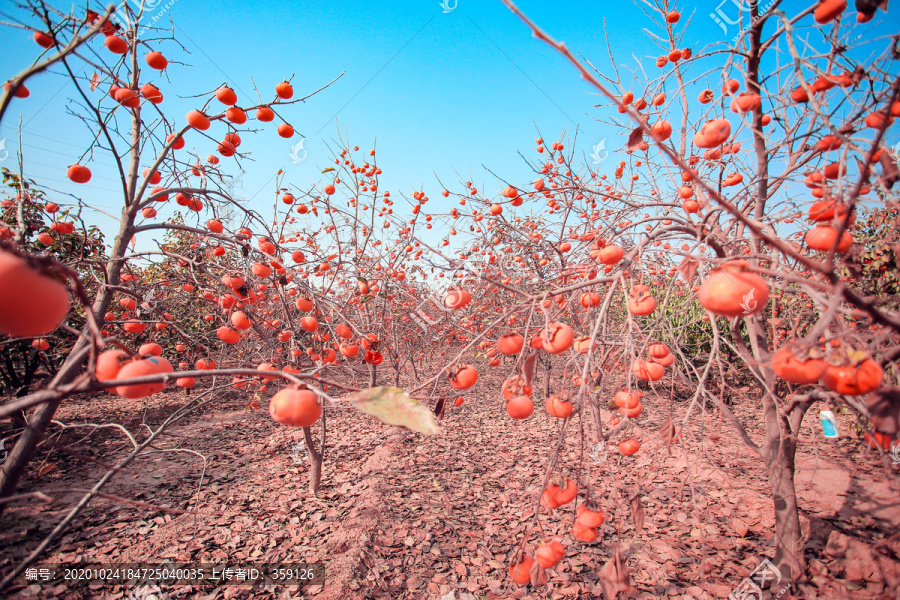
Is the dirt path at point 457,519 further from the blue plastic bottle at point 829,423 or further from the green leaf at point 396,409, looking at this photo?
the green leaf at point 396,409

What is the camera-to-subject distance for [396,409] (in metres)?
0.87

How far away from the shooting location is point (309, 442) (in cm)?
332

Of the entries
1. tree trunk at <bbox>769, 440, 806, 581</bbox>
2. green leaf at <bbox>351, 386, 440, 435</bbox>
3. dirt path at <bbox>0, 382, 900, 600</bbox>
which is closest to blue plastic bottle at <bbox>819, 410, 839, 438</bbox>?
dirt path at <bbox>0, 382, 900, 600</bbox>

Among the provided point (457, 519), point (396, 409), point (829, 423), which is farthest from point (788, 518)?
point (396, 409)

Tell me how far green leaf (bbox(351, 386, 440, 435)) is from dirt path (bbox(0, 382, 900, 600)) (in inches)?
41.4

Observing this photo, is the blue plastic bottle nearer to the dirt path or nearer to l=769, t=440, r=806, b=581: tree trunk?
the dirt path

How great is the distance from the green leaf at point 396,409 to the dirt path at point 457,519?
3.45 feet

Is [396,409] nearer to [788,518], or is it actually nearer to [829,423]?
[829,423]

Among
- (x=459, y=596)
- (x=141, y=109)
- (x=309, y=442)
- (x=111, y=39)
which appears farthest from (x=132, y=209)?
(x=459, y=596)

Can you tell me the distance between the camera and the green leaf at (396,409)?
→ 83cm

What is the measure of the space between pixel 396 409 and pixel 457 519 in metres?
2.98

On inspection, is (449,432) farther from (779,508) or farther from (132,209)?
(132,209)

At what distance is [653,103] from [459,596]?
12.6 feet

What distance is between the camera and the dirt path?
7.87 feet
